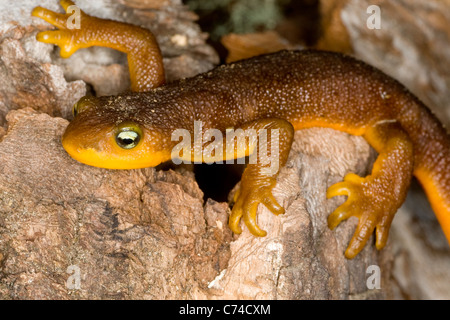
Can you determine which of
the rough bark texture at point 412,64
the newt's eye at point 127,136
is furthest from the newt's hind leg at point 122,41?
the rough bark texture at point 412,64

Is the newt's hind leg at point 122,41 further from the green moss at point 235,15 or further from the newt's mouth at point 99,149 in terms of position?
the green moss at point 235,15

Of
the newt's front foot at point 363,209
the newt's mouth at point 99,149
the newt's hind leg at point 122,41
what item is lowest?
the newt's front foot at point 363,209

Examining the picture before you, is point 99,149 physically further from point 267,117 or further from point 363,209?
point 363,209

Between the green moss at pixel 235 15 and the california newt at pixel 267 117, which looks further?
the green moss at pixel 235 15

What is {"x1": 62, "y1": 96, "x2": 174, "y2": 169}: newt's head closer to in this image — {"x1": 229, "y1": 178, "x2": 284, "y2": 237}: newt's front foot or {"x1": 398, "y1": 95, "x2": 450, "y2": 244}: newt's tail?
{"x1": 229, "y1": 178, "x2": 284, "y2": 237}: newt's front foot

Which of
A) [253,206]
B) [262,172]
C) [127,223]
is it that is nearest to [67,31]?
[127,223]

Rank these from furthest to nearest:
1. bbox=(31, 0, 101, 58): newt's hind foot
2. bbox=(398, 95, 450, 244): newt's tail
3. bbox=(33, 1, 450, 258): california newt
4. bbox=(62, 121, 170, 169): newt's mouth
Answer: bbox=(398, 95, 450, 244): newt's tail
bbox=(31, 0, 101, 58): newt's hind foot
bbox=(33, 1, 450, 258): california newt
bbox=(62, 121, 170, 169): newt's mouth

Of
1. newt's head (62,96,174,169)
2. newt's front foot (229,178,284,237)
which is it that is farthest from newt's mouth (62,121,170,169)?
newt's front foot (229,178,284,237)

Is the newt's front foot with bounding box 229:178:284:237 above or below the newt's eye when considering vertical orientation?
below

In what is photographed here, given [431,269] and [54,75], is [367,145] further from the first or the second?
[54,75]
